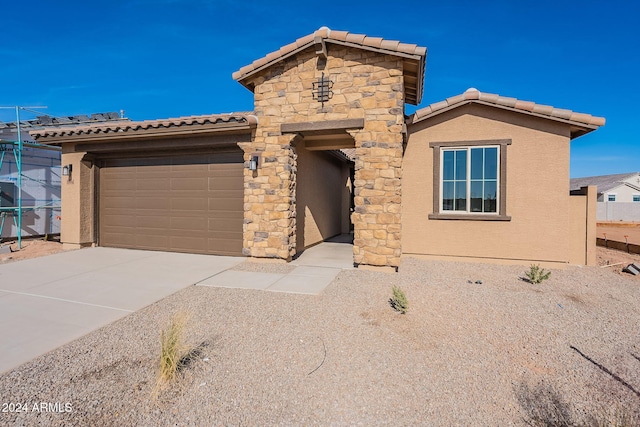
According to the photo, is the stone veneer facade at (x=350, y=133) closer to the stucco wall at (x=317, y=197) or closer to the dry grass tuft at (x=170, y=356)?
the stucco wall at (x=317, y=197)

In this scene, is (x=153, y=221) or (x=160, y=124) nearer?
(x=160, y=124)

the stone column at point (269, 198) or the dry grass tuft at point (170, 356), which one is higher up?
the stone column at point (269, 198)

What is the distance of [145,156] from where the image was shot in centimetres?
895

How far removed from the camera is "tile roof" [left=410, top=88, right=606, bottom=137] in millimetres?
7023

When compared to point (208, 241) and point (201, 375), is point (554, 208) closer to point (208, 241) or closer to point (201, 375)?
point (201, 375)

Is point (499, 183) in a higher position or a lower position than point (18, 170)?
lower

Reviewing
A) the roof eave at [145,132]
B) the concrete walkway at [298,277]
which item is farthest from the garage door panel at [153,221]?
the concrete walkway at [298,277]

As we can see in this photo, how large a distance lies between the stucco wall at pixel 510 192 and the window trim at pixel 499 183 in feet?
0.33

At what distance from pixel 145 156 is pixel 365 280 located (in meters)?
7.46

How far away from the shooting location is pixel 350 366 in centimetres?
304

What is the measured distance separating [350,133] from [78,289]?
6078 millimetres

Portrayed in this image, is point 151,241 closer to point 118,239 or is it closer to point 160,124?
point 118,239

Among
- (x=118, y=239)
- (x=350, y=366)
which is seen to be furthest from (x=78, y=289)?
(x=350, y=366)

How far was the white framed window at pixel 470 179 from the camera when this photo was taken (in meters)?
7.77
